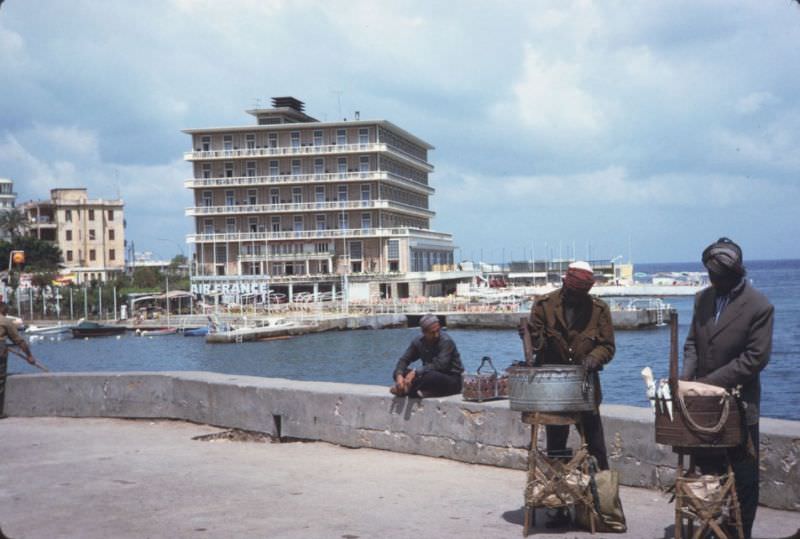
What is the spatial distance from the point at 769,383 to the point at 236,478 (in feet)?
138

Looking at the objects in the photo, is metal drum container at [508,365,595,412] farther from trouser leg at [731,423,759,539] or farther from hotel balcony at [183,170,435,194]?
→ hotel balcony at [183,170,435,194]

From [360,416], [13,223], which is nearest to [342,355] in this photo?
[360,416]

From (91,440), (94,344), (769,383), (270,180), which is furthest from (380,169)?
(91,440)

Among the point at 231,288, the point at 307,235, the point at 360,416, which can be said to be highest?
the point at 307,235

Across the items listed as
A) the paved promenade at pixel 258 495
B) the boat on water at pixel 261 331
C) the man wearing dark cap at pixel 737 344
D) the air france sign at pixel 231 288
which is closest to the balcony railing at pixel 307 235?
the air france sign at pixel 231 288

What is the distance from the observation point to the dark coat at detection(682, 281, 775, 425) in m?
5.46

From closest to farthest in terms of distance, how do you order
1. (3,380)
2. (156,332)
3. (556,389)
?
(556,389) → (3,380) → (156,332)

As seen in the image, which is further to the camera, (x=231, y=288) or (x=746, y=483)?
(x=231, y=288)


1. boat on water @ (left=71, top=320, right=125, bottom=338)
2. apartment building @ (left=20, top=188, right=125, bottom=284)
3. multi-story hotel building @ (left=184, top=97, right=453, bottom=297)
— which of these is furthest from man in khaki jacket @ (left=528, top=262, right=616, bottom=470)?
apartment building @ (left=20, top=188, right=125, bottom=284)

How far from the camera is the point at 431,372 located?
29.5ft

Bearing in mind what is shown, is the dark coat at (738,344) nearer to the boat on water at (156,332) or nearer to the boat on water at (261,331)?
the boat on water at (261,331)

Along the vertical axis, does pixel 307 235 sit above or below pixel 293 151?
below

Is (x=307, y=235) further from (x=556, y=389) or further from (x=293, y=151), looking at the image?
(x=556, y=389)

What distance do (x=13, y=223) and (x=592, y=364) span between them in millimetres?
140728
